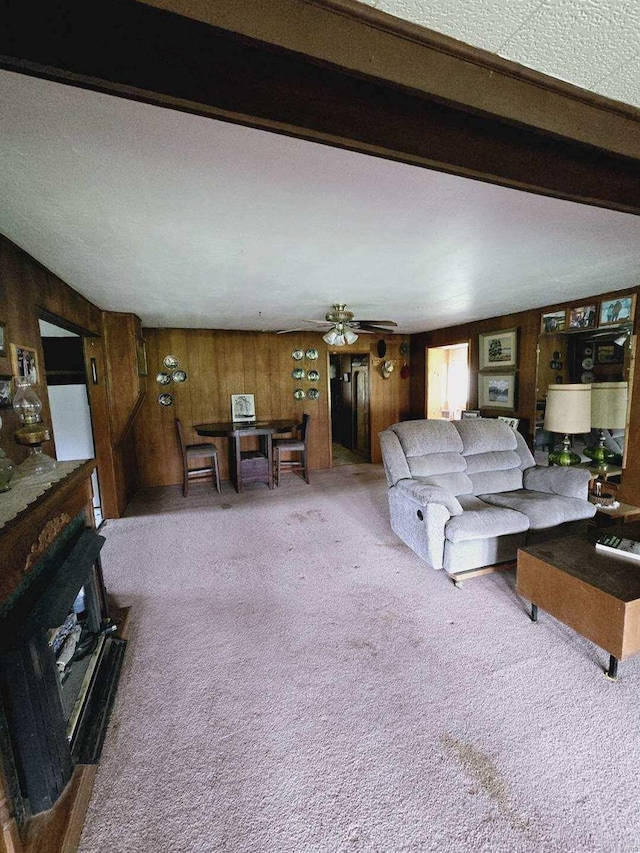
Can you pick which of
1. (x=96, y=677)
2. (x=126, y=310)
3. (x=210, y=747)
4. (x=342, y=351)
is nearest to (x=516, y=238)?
(x=210, y=747)

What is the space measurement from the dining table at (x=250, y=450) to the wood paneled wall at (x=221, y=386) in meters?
0.29

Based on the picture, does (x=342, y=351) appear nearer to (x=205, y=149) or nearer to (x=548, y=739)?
(x=205, y=149)

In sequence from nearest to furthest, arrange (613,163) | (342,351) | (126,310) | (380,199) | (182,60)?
(182,60), (613,163), (380,199), (126,310), (342,351)

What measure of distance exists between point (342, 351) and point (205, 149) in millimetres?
4656

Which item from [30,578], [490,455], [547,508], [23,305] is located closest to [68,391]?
[23,305]

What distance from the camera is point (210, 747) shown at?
136cm

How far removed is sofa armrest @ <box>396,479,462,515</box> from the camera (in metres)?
Answer: 2.39

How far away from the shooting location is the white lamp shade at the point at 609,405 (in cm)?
310

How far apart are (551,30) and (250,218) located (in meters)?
1.23

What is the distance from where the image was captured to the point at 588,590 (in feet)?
5.37

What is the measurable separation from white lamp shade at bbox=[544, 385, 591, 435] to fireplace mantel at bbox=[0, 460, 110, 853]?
137 inches

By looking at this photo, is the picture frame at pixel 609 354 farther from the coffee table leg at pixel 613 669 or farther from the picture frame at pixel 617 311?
the coffee table leg at pixel 613 669

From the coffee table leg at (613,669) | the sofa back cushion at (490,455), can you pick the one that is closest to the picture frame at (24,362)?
the coffee table leg at (613,669)

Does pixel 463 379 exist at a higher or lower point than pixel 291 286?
lower
